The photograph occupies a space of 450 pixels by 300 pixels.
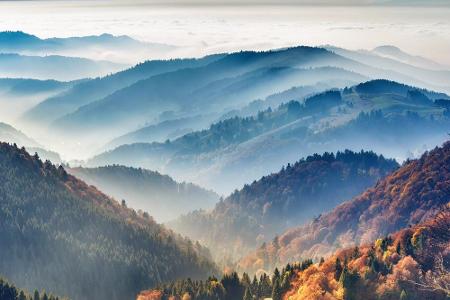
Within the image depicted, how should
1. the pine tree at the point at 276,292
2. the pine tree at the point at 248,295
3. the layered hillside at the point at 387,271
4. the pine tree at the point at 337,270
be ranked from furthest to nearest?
1. the pine tree at the point at 248,295
2. the pine tree at the point at 276,292
3. the pine tree at the point at 337,270
4. the layered hillside at the point at 387,271

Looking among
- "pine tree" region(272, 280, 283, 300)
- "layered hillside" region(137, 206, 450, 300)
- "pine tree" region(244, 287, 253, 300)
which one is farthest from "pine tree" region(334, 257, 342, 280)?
"pine tree" region(244, 287, 253, 300)

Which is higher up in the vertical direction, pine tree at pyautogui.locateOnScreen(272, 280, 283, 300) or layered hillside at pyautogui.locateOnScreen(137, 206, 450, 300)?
layered hillside at pyautogui.locateOnScreen(137, 206, 450, 300)

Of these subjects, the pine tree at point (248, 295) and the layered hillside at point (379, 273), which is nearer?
the layered hillside at point (379, 273)

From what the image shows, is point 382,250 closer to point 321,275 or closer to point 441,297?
point 321,275

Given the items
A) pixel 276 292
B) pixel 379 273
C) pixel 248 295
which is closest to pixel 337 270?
pixel 379 273

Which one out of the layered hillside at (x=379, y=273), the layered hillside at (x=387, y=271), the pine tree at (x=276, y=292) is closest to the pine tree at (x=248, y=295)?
the layered hillside at (x=379, y=273)

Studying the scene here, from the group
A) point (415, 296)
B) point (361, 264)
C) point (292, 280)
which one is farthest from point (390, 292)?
point (292, 280)

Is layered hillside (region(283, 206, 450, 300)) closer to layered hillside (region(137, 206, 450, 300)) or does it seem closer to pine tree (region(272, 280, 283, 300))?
layered hillside (region(137, 206, 450, 300))

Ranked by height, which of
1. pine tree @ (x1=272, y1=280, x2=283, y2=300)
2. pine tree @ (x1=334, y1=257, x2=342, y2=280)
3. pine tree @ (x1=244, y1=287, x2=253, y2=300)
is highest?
pine tree @ (x1=334, y1=257, x2=342, y2=280)

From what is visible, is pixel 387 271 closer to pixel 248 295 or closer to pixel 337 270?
pixel 337 270

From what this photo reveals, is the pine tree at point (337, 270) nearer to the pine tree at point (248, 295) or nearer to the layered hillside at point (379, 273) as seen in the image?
→ the layered hillside at point (379, 273)

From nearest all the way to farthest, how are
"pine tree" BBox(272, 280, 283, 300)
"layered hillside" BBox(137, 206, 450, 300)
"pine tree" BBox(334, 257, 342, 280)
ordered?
"layered hillside" BBox(137, 206, 450, 300), "pine tree" BBox(334, 257, 342, 280), "pine tree" BBox(272, 280, 283, 300)
